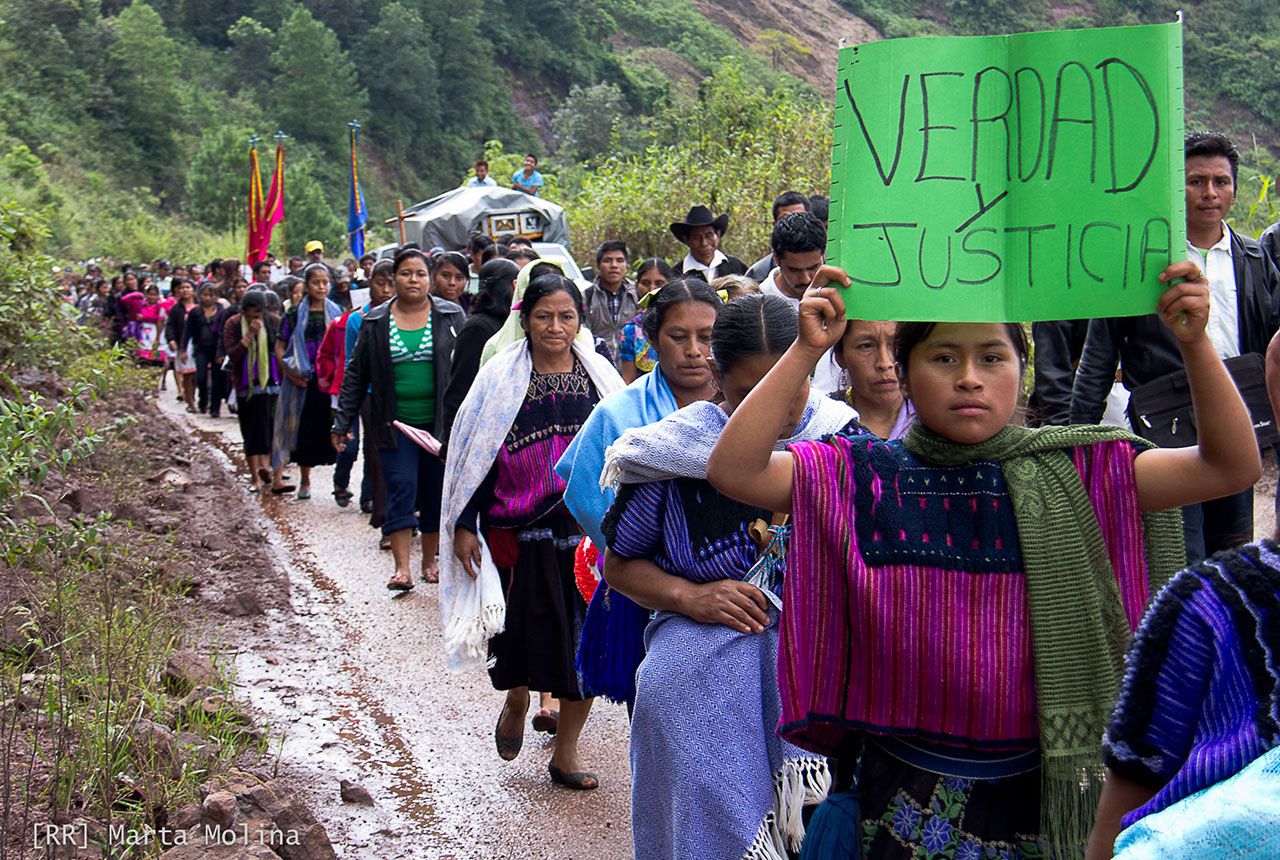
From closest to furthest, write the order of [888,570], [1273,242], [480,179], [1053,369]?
[888,570]
[1053,369]
[1273,242]
[480,179]

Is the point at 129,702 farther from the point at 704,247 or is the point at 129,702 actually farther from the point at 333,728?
the point at 704,247

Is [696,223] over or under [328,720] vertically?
over

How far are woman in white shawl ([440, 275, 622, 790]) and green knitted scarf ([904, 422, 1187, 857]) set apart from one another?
342 cm

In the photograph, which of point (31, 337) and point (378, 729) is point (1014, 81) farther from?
point (31, 337)

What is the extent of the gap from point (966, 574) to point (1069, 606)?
7.4 inches

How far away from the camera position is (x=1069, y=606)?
98.6 inches

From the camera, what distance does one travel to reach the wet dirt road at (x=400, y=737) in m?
5.29

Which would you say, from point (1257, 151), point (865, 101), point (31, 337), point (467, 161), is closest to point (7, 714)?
point (865, 101)

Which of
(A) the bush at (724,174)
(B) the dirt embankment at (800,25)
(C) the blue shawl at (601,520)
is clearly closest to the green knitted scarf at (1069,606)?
(C) the blue shawl at (601,520)

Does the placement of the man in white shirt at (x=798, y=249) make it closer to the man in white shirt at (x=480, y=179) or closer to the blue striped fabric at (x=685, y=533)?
the blue striped fabric at (x=685, y=533)

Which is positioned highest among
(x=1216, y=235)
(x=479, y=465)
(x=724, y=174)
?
(x=724, y=174)

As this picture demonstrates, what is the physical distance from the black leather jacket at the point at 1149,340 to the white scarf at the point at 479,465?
6.20 ft

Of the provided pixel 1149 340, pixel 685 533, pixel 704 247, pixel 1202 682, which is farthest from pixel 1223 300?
pixel 704 247

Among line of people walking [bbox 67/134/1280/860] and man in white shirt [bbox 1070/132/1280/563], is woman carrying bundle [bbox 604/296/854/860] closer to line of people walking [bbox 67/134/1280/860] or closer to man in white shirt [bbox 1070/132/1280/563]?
line of people walking [bbox 67/134/1280/860]
